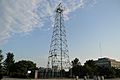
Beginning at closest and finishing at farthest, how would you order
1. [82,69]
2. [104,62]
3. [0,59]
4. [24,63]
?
[82,69]
[0,59]
[24,63]
[104,62]

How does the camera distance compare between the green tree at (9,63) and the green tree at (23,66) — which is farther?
the green tree at (9,63)

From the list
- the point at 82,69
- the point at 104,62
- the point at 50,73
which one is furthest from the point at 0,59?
the point at 104,62

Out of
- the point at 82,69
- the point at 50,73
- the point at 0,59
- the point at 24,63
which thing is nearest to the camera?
the point at 50,73

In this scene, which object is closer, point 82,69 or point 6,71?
point 82,69

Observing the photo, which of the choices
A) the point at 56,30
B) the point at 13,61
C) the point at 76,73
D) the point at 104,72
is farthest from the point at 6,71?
the point at 104,72

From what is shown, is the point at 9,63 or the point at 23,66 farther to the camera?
the point at 9,63

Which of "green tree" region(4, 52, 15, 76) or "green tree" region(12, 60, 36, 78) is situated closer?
"green tree" region(12, 60, 36, 78)

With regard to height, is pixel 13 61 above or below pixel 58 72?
above

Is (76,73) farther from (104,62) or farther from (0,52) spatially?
(104,62)

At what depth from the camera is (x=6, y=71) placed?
82688 mm

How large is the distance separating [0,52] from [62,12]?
31.6 metres

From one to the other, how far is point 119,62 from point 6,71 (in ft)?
339

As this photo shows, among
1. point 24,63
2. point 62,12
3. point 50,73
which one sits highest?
point 62,12

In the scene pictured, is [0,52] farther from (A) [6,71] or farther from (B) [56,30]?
(B) [56,30]
